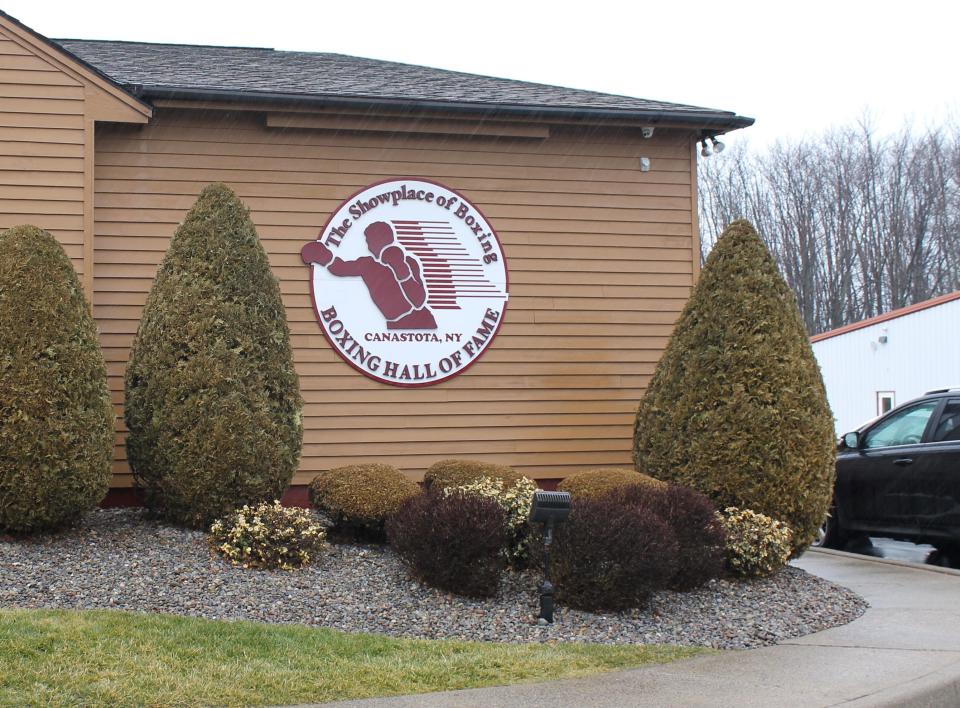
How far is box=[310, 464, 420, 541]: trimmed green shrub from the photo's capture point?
8789mm

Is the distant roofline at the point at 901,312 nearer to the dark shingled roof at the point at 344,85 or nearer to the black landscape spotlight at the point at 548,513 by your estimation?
the dark shingled roof at the point at 344,85

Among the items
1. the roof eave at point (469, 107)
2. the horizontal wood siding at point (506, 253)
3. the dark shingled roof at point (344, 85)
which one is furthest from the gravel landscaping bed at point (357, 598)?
the dark shingled roof at point (344, 85)

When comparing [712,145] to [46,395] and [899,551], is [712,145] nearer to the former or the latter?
[899,551]

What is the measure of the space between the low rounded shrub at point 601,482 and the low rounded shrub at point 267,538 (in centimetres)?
216

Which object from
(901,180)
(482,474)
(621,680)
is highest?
(901,180)

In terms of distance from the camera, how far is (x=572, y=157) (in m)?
11.8

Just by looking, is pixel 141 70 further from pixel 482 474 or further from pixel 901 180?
pixel 901 180

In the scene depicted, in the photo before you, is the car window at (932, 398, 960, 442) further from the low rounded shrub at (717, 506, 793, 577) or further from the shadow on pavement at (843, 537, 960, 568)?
the low rounded shrub at (717, 506, 793, 577)

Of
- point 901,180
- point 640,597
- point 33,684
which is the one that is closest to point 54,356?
point 33,684

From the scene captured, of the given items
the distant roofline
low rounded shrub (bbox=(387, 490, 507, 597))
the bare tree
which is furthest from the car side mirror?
the bare tree

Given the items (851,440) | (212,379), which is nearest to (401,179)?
(212,379)

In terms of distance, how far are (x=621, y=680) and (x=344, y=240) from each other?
21.0 ft

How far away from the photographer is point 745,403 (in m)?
8.80

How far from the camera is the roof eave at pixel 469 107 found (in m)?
10.4
